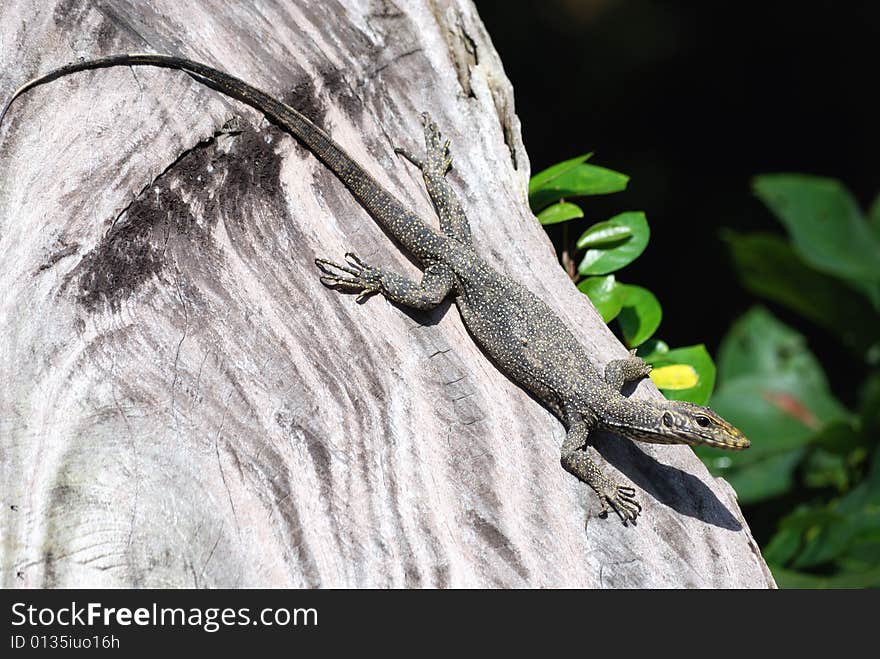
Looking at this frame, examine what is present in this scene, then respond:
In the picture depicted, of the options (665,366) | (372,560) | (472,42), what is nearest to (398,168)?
(472,42)

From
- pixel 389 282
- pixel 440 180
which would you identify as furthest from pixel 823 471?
pixel 389 282

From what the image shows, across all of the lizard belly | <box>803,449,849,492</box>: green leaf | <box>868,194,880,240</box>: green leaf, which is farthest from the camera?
<box>868,194,880,240</box>: green leaf

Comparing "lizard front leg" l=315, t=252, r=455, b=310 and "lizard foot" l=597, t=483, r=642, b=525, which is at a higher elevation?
"lizard front leg" l=315, t=252, r=455, b=310

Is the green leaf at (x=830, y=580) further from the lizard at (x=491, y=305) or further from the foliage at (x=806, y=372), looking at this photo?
the lizard at (x=491, y=305)

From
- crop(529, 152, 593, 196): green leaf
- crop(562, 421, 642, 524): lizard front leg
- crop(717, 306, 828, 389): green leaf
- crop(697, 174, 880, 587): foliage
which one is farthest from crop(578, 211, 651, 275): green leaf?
crop(717, 306, 828, 389): green leaf

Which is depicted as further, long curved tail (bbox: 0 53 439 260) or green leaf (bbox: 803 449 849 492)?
green leaf (bbox: 803 449 849 492)

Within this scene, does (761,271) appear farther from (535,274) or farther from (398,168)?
(398,168)

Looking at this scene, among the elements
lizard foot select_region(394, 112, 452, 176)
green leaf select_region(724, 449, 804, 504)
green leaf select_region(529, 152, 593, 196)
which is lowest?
green leaf select_region(724, 449, 804, 504)

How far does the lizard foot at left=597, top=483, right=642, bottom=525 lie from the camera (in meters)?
4.13

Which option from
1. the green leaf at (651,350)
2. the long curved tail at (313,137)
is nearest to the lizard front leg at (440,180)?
the long curved tail at (313,137)

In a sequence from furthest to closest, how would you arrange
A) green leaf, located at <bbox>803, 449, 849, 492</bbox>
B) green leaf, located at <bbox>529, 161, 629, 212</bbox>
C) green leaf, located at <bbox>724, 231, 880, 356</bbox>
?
green leaf, located at <bbox>724, 231, 880, 356</bbox> → green leaf, located at <bbox>803, 449, 849, 492</bbox> → green leaf, located at <bbox>529, 161, 629, 212</bbox>

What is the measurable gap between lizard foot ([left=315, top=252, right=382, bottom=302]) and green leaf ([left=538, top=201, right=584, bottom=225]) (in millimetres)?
1062

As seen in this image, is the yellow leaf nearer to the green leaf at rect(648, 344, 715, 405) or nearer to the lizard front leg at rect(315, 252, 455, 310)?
the green leaf at rect(648, 344, 715, 405)

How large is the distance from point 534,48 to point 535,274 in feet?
17.6
